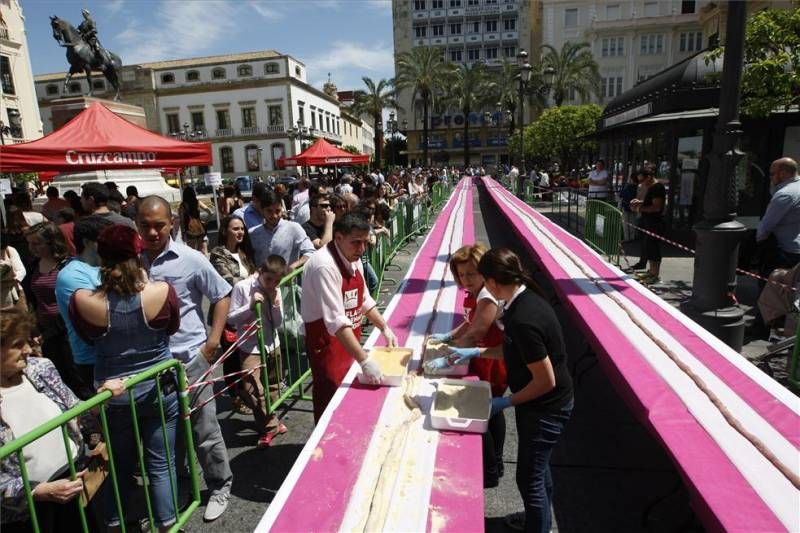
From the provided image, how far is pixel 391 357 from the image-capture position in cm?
330

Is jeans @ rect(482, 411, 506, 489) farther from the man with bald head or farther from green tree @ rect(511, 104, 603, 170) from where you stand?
green tree @ rect(511, 104, 603, 170)

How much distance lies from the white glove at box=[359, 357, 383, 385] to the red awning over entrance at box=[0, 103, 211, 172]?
5.98m

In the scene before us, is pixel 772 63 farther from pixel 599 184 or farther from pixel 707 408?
pixel 599 184

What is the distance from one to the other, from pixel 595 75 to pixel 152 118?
186ft

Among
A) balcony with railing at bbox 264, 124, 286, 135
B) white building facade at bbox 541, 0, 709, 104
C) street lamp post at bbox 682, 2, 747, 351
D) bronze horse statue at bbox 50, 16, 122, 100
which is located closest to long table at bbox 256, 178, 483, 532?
street lamp post at bbox 682, 2, 747, 351

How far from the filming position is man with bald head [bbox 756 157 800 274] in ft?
18.7

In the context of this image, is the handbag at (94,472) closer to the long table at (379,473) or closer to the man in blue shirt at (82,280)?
the man in blue shirt at (82,280)

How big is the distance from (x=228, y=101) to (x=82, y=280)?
68845 millimetres

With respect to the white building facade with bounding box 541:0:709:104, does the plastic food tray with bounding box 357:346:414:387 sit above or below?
below

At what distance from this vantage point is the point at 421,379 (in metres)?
3.13

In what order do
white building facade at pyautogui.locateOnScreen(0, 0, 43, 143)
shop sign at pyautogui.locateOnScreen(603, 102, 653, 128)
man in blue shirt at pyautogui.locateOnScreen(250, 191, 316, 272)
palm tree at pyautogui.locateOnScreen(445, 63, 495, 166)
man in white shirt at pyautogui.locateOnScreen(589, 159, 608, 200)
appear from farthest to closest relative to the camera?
palm tree at pyautogui.locateOnScreen(445, 63, 495, 166) < white building facade at pyautogui.locateOnScreen(0, 0, 43, 143) < man in white shirt at pyautogui.locateOnScreen(589, 159, 608, 200) < shop sign at pyautogui.locateOnScreen(603, 102, 653, 128) < man in blue shirt at pyautogui.locateOnScreen(250, 191, 316, 272)

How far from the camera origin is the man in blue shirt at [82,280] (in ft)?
9.93

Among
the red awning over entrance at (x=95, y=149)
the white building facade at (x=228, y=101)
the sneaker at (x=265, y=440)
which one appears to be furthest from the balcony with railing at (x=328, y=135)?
the sneaker at (x=265, y=440)

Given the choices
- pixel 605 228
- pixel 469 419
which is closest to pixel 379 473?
pixel 469 419
